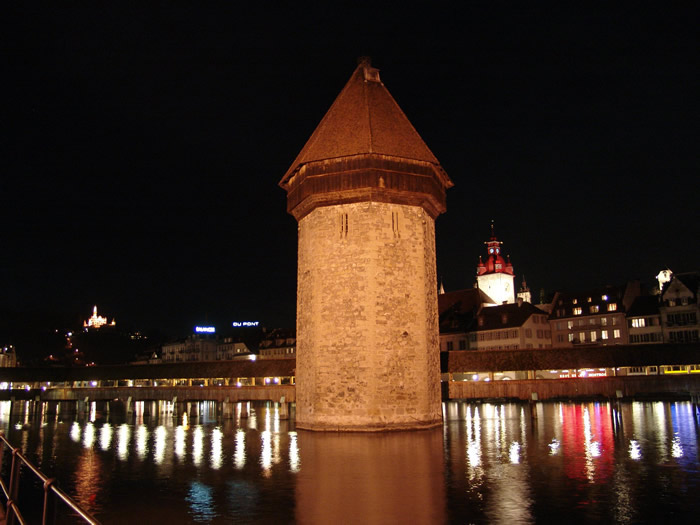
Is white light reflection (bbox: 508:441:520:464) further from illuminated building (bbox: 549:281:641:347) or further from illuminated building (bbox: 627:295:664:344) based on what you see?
illuminated building (bbox: 549:281:641:347)

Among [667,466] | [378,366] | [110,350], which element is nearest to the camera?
[667,466]

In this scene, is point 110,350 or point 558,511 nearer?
point 558,511

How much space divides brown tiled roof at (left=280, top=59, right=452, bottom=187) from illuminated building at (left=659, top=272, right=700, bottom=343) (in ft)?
125

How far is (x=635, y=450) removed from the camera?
14047mm

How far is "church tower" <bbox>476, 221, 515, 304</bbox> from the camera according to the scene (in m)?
88.4

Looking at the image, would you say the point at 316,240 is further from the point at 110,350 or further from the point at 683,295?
the point at 110,350

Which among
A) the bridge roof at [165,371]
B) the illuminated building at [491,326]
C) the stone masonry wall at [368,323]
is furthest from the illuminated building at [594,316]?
the stone masonry wall at [368,323]

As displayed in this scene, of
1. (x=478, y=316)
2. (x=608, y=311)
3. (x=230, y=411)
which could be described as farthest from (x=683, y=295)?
(x=230, y=411)

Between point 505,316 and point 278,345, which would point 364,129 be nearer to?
point 505,316

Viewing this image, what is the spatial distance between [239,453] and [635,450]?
9090 millimetres

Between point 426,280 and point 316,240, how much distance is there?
156 inches

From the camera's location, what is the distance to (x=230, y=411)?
31203 millimetres

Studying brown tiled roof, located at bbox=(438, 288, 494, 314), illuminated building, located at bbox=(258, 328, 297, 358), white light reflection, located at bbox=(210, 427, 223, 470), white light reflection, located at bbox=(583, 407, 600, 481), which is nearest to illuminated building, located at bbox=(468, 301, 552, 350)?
brown tiled roof, located at bbox=(438, 288, 494, 314)

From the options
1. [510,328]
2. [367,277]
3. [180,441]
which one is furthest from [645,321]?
[180,441]
